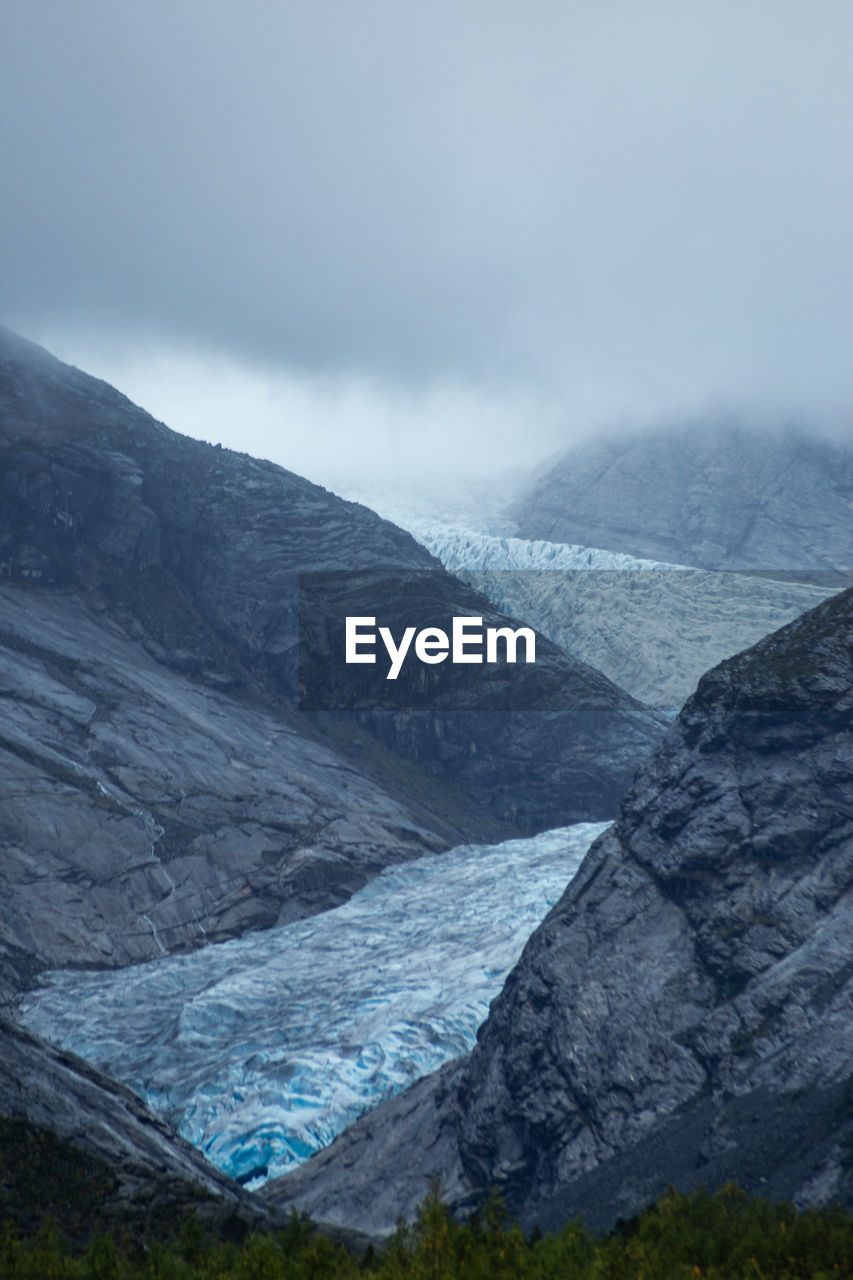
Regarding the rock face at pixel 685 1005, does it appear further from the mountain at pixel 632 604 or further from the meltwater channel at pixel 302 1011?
the mountain at pixel 632 604

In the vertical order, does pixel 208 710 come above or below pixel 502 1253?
below

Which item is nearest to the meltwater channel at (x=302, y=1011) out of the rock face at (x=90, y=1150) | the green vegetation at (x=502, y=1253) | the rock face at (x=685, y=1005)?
the rock face at (x=685, y=1005)

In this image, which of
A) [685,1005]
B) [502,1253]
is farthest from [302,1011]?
[502,1253]

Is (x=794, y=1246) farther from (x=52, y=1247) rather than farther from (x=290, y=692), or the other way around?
(x=290, y=692)

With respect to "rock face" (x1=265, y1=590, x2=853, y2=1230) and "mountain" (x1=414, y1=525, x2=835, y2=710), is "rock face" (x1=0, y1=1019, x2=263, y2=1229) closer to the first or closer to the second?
"rock face" (x1=265, y1=590, x2=853, y2=1230)

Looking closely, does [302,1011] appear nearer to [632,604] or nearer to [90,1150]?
[90,1150]

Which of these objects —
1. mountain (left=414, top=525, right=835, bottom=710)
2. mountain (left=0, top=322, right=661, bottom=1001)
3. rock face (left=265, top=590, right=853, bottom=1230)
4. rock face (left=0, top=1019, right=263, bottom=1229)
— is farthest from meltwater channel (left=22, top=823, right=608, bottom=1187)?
mountain (left=414, top=525, right=835, bottom=710)

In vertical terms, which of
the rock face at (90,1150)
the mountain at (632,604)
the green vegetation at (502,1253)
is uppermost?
the mountain at (632,604)
